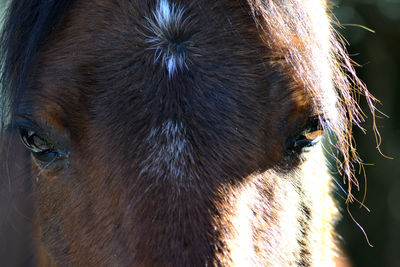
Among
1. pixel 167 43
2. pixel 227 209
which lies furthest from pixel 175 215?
pixel 167 43

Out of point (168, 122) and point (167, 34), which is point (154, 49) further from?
point (168, 122)

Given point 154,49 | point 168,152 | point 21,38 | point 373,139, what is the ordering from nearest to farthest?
1. point 168,152
2. point 154,49
3. point 21,38
4. point 373,139

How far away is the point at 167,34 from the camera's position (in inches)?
73.1

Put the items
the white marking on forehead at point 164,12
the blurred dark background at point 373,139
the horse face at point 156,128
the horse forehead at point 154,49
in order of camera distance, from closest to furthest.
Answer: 1. the horse face at point 156,128
2. the horse forehead at point 154,49
3. the white marking on forehead at point 164,12
4. the blurred dark background at point 373,139

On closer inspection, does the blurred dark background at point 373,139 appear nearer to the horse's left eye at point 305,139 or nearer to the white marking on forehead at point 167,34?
the horse's left eye at point 305,139

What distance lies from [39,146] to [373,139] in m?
8.09

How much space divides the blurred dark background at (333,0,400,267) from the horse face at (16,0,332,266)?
7.17 meters

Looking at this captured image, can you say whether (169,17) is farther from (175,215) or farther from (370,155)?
(370,155)

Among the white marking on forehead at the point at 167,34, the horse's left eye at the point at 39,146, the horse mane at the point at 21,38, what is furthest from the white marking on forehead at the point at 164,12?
the horse's left eye at the point at 39,146

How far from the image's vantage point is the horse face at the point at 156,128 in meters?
1.58

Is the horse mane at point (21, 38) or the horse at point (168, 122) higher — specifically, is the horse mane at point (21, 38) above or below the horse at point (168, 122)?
above

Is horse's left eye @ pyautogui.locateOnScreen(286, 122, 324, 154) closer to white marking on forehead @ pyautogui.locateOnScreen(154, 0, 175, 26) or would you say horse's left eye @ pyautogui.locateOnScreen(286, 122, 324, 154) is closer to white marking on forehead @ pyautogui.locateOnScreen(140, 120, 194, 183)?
white marking on forehead @ pyautogui.locateOnScreen(140, 120, 194, 183)

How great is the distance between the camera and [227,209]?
162 centimetres

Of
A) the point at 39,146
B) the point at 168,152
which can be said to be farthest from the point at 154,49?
the point at 39,146
